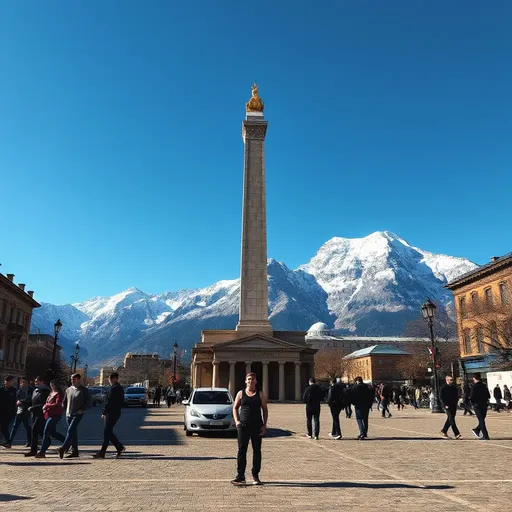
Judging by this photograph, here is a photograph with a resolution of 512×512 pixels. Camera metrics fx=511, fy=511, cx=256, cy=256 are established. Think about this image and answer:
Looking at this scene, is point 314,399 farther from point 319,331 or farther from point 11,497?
point 319,331

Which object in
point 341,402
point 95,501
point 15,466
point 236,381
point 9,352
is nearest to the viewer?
point 95,501

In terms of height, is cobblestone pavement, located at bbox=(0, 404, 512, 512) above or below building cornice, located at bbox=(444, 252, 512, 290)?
below

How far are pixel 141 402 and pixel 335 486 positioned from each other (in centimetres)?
3635

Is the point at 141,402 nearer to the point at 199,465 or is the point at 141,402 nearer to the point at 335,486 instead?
the point at 199,465

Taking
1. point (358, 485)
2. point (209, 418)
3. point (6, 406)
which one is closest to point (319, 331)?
point (209, 418)

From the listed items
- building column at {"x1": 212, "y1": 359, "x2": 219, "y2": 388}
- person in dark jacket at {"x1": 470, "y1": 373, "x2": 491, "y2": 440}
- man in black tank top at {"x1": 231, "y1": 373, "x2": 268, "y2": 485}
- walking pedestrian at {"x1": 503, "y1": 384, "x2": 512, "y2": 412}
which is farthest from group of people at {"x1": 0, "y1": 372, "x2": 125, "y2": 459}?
building column at {"x1": 212, "y1": 359, "x2": 219, "y2": 388}

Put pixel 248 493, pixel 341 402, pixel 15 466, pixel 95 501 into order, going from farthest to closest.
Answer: pixel 341 402
pixel 15 466
pixel 248 493
pixel 95 501

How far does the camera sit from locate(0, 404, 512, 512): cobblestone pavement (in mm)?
6602

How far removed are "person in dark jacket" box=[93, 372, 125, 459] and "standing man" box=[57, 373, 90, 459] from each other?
19.9 inches

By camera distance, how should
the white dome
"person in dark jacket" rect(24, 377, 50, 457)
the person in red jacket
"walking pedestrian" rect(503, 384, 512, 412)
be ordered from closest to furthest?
the person in red jacket < "person in dark jacket" rect(24, 377, 50, 457) < "walking pedestrian" rect(503, 384, 512, 412) < the white dome

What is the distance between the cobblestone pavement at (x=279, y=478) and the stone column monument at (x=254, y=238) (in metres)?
46.7

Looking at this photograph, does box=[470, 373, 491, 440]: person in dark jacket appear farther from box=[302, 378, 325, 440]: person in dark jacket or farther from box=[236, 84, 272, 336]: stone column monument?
box=[236, 84, 272, 336]: stone column monument

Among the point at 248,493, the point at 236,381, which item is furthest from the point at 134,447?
the point at 236,381

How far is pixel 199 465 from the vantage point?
33.9 ft
